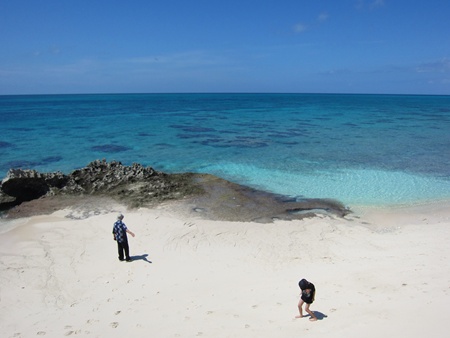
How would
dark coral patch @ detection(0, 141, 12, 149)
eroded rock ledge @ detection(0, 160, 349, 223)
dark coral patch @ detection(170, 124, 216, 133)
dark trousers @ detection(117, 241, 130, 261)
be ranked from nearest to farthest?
dark trousers @ detection(117, 241, 130, 261)
eroded rock ledge @ detection(0, 160, 349, 223)
dark coral patch @ detection(0, 141, 12, 149)
dark coral patch @ detection(170, 124, 216, 133)

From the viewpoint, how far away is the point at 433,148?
30516 millimetres

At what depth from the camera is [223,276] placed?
9938mm

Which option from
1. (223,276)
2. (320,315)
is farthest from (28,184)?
(320,315)

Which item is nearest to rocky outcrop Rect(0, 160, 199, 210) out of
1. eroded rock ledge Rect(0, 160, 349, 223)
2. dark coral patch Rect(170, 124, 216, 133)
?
eroded rock ledge Rect(0, 160, 349, 223)

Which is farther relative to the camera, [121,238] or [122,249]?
[122,249]

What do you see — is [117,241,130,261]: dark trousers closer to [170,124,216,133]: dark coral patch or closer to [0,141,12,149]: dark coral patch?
[0,141,12,149]: dark coral patch

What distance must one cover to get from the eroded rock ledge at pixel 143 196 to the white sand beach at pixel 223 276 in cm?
98

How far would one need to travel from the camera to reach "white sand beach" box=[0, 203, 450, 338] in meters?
7.29

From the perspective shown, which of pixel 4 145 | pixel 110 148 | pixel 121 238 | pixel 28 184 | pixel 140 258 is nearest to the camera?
pixel 121 238

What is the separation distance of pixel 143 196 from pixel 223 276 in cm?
790

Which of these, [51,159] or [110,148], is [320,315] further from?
[110,148]

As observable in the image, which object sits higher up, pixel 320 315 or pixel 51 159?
pixel 51 159

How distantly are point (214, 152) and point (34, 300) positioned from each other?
20186 mm

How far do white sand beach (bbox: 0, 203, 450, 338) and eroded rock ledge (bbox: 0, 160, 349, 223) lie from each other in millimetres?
982
